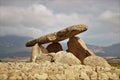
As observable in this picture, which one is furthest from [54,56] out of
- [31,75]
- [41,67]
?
[31,75]

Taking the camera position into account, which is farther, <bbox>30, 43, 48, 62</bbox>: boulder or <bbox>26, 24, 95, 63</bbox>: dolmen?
<bbox>30, 43, 48, 62</bbox>: boulder

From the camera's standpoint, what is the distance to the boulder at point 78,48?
96.4 ft

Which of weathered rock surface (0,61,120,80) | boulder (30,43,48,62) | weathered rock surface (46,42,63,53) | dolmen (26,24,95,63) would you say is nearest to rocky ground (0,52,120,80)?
weathered rock surface (0,61,120,80)

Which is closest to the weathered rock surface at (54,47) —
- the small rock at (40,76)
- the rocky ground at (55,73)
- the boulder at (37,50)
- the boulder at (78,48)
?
the boulder at (37,50)

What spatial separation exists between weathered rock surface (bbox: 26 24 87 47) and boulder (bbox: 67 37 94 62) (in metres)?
0.98

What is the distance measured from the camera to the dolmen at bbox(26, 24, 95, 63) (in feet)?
92.8

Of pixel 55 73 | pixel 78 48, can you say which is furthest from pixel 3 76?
pixel 78 48

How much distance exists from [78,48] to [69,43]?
Answer: 1.33 meters

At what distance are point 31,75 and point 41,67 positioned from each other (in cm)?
166

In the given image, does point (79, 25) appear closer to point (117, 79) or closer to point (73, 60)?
point (73, 60)

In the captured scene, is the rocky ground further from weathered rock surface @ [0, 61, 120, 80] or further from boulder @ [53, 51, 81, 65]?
boulder @ [53, 51, 81, 65]

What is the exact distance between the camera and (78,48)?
3022 centimetres

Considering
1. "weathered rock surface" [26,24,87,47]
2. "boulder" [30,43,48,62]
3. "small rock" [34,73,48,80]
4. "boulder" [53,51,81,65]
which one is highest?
"weathered rock surface" [26,24,87,47]

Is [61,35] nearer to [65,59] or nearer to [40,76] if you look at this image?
[65,59]
